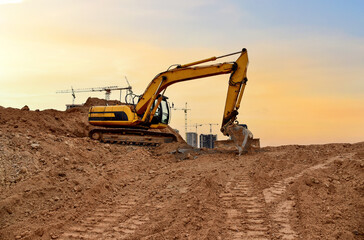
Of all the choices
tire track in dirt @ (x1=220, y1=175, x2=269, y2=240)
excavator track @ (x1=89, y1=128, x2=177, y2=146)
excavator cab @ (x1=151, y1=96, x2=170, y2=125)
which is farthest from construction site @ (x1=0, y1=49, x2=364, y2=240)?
excavator cab @ (x1=151, y1=96, x2=170, y2=125)

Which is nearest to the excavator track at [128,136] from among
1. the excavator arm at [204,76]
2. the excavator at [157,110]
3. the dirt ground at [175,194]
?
the excavator at [157,110]

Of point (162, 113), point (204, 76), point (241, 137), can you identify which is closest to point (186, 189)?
point (241, 137)

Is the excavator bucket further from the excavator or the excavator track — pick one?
the excavator track

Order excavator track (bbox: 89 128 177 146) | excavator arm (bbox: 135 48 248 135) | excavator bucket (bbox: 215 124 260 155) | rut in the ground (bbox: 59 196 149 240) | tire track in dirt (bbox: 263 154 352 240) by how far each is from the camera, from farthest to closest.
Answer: excavator track (bbox: 89 128 177 146) < excavator arm (bbox: 135 48 248 135) < excavator bucket (bbox: 215 124 260 155) < rut in the ground (bbox: 59 196 149 240) < tire track in dirt (bbox: 263 154 352 240)

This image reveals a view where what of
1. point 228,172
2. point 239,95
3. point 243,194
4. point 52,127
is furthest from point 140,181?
point 52,127

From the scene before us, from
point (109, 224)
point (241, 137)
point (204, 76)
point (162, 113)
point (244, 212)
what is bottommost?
point (109, 224)

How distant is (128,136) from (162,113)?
77.7 inches

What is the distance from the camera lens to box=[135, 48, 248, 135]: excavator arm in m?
12.7

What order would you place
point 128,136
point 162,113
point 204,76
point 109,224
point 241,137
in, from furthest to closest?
point 162,113 < point 128,136 < point 204,76 < point 241,137 < point 109,224

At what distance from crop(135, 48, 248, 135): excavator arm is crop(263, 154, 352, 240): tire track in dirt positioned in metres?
4.68

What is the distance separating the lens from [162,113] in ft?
53.1

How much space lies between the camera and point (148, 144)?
1592cm

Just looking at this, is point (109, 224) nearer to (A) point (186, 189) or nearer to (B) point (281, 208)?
Answer: (A) point (186, 189)

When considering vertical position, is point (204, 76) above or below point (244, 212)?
above
